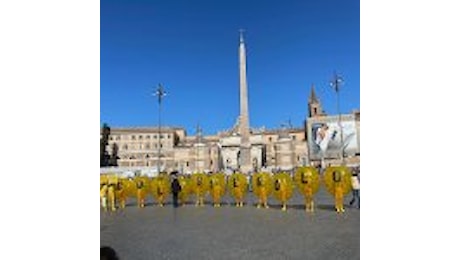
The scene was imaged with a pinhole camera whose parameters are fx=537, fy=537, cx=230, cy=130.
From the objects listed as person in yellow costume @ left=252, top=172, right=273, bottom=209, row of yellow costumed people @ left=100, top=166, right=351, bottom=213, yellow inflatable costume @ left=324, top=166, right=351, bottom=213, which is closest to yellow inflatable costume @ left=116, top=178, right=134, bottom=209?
row of yellow costumed people @ left=100, top=166, right=351, bottom=213

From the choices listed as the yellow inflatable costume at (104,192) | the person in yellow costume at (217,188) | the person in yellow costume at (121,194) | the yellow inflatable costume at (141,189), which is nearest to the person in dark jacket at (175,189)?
the yellow inflatable costume at (141,189)

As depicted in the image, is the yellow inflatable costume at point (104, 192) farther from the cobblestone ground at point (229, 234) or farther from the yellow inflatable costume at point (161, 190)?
the yellow inflatable costume at point (161, 190)

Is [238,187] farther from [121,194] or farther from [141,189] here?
[121,194]

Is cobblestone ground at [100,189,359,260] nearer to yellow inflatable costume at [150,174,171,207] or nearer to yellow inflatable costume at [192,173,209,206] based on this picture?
yellow inflatable costume at [150,174,171,207]

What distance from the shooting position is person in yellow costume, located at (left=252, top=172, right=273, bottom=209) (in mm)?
7329

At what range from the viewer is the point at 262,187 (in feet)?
24.5

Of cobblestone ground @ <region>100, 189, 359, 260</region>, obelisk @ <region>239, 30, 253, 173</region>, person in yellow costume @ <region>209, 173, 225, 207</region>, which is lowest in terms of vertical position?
cobblestone ground @ <region>100, 189, 359, 260</region>

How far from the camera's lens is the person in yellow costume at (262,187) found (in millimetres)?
7329

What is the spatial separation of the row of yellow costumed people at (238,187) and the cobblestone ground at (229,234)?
28 cm
